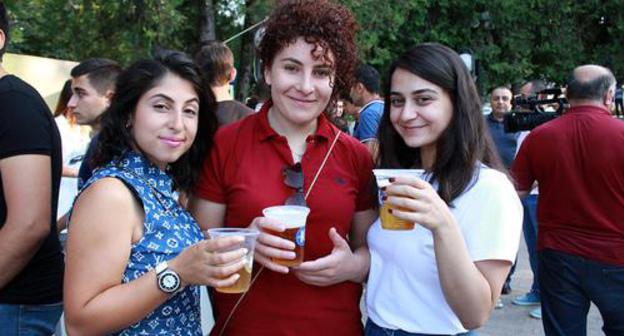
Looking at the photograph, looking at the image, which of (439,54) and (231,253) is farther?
(439,54)

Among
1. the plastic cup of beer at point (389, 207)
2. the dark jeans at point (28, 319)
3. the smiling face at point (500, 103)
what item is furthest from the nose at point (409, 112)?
the smiling face at point (500, 103)

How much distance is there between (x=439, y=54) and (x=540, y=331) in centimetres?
436

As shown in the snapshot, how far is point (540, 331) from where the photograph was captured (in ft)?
18.9

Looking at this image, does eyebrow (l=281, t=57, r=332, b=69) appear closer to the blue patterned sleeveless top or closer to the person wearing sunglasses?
the person wearing sunglasses

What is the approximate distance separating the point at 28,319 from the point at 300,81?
149cm

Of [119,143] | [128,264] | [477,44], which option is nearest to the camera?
[128,264]

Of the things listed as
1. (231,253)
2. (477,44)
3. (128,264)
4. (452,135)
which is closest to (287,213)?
(231,253)

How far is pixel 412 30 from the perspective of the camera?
60.7 feet

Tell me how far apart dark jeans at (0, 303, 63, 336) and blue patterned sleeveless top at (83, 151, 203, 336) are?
29.2 inches

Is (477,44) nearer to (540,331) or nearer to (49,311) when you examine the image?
(540,331)

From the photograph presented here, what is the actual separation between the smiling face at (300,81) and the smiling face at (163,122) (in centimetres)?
37

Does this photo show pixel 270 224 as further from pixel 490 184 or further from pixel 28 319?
pixel 28 319

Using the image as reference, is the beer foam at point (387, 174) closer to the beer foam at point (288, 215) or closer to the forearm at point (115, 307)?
the beer foam at point (288, 215)

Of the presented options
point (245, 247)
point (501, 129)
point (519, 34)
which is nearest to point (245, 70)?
point (519, 34)
